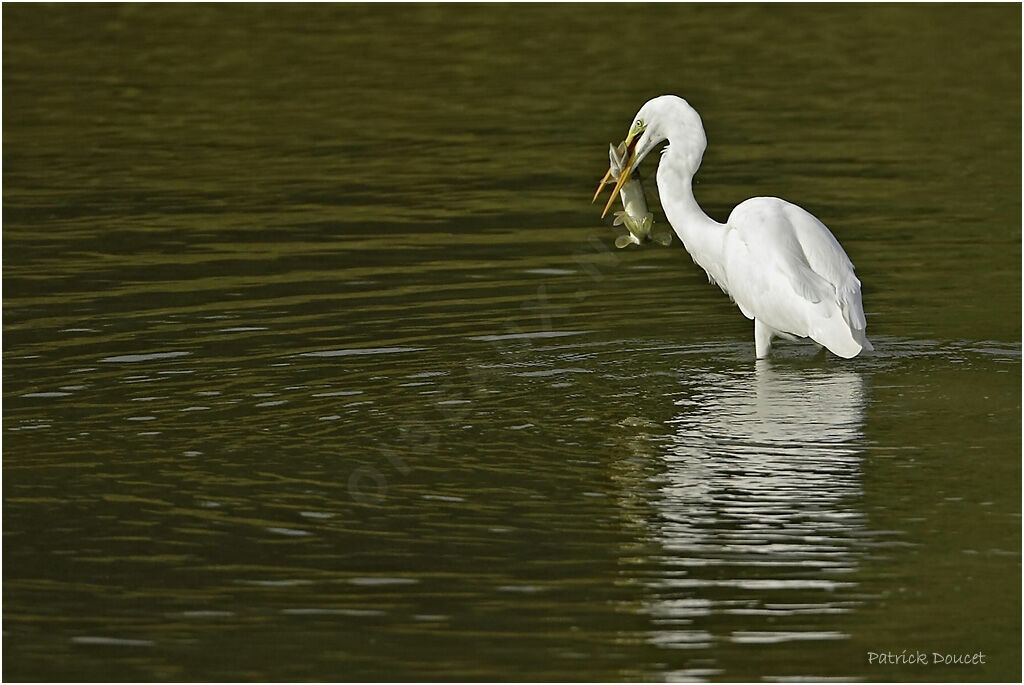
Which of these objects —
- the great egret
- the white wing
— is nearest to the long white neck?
the great egret

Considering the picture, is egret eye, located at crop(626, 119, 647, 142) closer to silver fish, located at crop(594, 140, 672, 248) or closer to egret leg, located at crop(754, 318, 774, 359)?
silver fish, located at crop(594, 140, 672, 248)

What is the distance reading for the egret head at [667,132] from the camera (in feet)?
37.1

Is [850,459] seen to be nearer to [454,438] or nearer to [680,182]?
[454,438]

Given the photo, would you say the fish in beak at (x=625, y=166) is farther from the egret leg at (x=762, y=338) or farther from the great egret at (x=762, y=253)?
the egret leg at (x=762, y=338)

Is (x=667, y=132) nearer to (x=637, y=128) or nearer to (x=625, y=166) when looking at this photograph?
(x=637, y=128)

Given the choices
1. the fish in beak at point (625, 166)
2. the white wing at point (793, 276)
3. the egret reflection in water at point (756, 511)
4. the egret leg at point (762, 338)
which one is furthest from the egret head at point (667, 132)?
the egret reflection in water at point (756, 511)

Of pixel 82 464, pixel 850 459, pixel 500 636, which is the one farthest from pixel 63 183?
pixel 500 636

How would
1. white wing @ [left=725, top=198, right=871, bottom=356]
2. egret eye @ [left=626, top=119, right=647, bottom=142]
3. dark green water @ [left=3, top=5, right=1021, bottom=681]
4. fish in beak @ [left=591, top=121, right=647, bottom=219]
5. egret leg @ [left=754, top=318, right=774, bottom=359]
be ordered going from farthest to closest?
egret eye @ [left=626, top=119, right=647, bottom=142] → fish in beak @ [left=591, top=121, right=647, bottom=219] → egret leg @ [left=754, top=318, right=774, bottom=359] → white wing @ [left=725, top=198, right=871, bottom=356] → dark green water @ [left=3, top=5, right=1021, bottom=681]

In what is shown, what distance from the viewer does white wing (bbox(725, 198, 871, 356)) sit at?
10719mm

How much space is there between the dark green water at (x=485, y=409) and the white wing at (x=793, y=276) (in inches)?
10.6

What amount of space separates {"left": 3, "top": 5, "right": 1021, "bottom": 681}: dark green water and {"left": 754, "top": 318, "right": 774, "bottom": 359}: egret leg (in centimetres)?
11

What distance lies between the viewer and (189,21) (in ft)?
102

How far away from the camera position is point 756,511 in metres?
8.01

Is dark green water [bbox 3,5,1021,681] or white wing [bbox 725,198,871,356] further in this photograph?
white wing [bbox 725,198,871,356]
